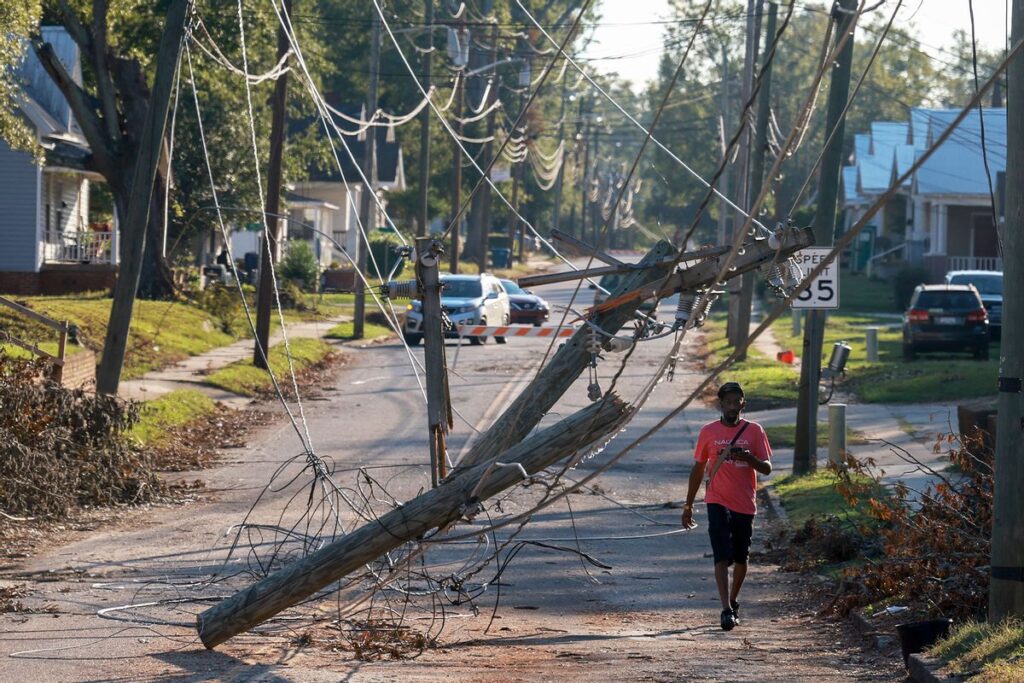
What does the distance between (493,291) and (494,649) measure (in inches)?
1059

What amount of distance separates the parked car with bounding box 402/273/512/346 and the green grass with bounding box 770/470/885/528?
55.1 ft

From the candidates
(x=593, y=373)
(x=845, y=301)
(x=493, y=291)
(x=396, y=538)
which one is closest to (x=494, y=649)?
(x=396, y=538)

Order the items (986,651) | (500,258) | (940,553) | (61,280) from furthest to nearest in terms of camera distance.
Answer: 1. (500,258)
2. (61,280)
3. (940,553)
4. (986,651)

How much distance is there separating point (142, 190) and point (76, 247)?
2163 centimetres

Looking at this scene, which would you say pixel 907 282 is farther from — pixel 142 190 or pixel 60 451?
pixel 60 451

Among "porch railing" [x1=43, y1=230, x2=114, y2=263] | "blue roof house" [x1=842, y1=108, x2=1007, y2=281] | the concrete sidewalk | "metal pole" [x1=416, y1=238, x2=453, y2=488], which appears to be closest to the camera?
"metal pole" [x1=416, y1=238, x2=453, y2=488]

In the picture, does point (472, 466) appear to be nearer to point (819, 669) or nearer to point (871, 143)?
point (819, 669)

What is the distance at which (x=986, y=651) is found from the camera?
7.07 m

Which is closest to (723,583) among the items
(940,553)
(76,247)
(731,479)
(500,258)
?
(731,479)

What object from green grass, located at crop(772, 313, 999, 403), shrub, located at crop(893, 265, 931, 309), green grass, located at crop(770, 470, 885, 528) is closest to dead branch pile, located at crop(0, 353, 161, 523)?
green grass, located at crop(770, 470, 885, 528)

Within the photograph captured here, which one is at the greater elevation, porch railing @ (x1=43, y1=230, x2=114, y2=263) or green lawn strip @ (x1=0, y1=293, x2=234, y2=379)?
porch railing @ (x1=43, y1=230, x2=114, y2=263)

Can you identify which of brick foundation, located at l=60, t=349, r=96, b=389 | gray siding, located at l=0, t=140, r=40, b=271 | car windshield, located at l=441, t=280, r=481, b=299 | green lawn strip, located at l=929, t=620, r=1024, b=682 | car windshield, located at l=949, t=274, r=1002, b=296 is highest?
gray siding, located at l=0, t=140, r=40, b=271

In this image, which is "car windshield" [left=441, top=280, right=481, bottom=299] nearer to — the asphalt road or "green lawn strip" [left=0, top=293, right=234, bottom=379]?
"green lawn strip" [left=0, top=293, right=234, bottom=379]

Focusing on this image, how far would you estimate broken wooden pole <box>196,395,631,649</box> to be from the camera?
7.36 metres
